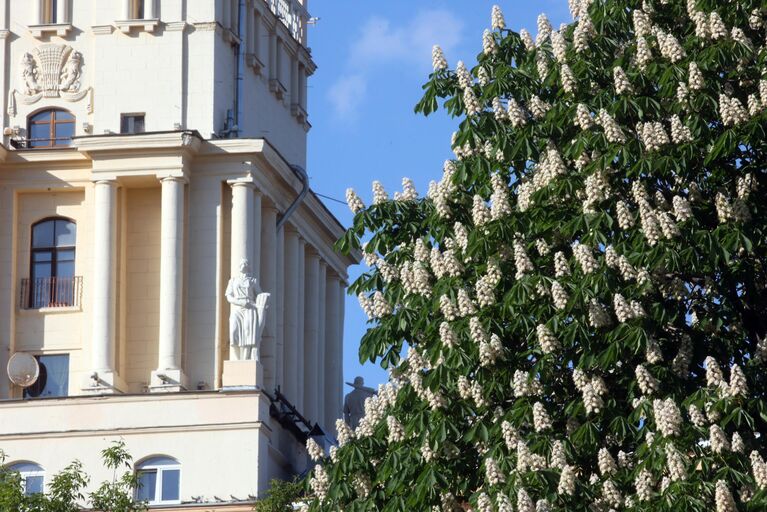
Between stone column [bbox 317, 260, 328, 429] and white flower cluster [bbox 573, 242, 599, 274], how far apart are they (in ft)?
130

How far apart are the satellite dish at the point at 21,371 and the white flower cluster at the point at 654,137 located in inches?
1363

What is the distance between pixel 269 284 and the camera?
71688mm

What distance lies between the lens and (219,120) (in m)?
70.8

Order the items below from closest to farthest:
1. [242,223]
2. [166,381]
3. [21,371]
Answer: [166,381]
[242,223]
[21,371]

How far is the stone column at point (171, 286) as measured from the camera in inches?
2667

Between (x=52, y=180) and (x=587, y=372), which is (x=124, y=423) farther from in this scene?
(x=587, y=372)

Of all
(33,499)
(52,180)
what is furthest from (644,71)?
(52,180)

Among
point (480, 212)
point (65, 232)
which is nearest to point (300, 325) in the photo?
point (65, 232)

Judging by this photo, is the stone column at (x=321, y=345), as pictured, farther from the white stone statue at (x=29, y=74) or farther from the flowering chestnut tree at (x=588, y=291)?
the flowering chestnut tree at (x=588, y=291)

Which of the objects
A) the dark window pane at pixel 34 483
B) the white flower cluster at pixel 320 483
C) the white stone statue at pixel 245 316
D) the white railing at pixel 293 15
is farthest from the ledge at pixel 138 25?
the white flower cluster at pixel 320 483

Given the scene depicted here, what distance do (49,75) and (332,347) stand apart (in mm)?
13176

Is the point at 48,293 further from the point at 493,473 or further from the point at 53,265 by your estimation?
the point at 493,473

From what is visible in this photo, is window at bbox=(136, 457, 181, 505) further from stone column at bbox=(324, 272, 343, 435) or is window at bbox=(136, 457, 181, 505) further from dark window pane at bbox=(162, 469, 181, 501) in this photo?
stone column at bbox=(324, 272, 343, 435)

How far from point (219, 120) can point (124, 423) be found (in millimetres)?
9232
